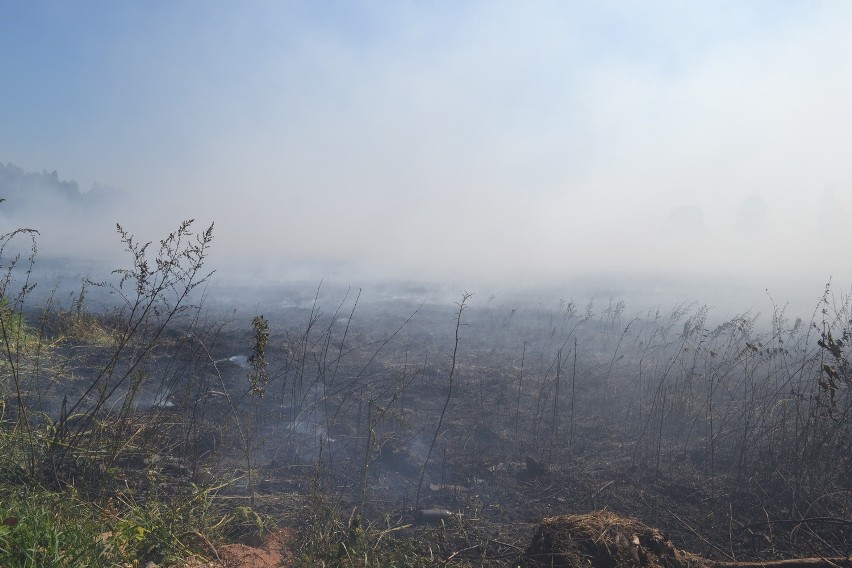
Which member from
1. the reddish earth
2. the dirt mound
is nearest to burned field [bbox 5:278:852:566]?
the dirt mound

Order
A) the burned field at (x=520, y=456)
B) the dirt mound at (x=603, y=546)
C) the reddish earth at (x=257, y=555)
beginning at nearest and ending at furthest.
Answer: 1. the dirt mound at (x=603, y=546)
2. the reddish earth at (x=257, y=555)
3. the burned field at (x=520, y=456)

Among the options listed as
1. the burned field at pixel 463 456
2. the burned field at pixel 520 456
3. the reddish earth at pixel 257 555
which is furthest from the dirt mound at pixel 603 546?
the reddish earth at pixel 257 555

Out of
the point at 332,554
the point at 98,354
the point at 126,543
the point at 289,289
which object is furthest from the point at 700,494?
the point at 289,289

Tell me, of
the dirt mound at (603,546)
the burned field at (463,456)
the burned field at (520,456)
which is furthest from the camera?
the burned field at (520,456)

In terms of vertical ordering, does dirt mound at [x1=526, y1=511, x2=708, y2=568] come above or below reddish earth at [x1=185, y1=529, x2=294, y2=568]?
above

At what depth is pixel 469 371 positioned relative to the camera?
31.1 ft

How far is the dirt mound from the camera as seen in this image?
10.4ft

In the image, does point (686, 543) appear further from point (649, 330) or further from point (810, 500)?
point (649, 330)

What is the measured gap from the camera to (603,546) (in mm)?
3229

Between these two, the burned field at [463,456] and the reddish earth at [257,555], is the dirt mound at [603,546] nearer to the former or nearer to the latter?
the burned field at [463,456]

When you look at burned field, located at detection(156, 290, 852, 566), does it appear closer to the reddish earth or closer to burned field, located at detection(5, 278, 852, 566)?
burned field, located at detection(5, 278, 852, 566)

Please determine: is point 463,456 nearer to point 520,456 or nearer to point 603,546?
point 520,456

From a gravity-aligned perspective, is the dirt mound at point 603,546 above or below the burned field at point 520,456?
above

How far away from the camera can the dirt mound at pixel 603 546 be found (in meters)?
3.18
